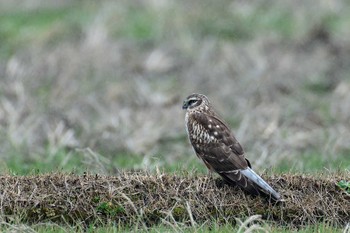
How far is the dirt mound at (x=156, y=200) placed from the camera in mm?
9742

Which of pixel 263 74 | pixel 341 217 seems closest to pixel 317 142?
pixel 263 74

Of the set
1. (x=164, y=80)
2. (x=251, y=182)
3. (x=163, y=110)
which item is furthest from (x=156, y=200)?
(x=164, y=80)

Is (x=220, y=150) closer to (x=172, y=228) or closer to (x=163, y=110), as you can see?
(x=172, y=228)

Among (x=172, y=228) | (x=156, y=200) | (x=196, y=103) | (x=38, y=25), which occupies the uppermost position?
(x=38, y=25)

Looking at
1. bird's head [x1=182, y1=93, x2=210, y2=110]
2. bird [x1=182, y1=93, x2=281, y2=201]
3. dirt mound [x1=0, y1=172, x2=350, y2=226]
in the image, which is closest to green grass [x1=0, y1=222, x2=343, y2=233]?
dirt mound [x1=0, y1=172, x2=350, y2=226]

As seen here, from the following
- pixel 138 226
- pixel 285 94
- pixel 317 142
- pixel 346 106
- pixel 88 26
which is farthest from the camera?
pixel 88 26

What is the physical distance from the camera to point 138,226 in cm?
957

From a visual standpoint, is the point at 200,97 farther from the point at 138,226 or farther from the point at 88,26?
the point at 88,26

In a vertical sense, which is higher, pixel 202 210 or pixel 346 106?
pixel 346 106

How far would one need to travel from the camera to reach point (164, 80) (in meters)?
19.5

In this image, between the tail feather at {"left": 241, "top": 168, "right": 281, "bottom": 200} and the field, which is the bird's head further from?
the tail feather at {"left": 241, "top": 168, "right": 281, "bottom": 200}

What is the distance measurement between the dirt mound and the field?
13mm

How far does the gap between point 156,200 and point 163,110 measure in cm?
748

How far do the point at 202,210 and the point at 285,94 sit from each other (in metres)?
8.80
